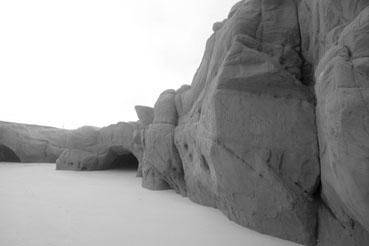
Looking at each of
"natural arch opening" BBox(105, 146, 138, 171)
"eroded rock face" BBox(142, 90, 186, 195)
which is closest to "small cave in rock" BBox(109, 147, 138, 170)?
"natural arch opening" BBox(105, 146, 138, 171)

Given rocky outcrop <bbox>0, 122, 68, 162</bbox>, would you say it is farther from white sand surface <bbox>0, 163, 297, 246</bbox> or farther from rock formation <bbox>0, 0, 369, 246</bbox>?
rock formation <bbox>0, 0, 369, 246</bbox>

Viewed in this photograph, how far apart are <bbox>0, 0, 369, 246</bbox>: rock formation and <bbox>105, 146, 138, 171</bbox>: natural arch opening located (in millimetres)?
6869

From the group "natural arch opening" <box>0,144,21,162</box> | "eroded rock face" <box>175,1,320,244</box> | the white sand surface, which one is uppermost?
"eroded rock face" <box>175,1,320,244</box>

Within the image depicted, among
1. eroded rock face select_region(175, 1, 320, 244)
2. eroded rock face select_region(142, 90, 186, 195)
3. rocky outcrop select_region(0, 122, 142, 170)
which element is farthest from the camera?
rocky outcrop select_region(0, 122, 142, 170)

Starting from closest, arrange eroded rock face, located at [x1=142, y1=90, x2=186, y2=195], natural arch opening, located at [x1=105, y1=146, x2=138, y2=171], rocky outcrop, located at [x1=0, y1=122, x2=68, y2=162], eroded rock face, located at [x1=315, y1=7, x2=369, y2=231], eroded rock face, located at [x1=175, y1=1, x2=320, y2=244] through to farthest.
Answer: eroded rock face, located at [x1=315, y1=7, x2=369, y2=231], eroded rock face, located at [x1=175, y1=1, x2=320, y2=244], eroded rock face, located at [x1=142, y1=90, x2=186, y2=195], natural arch opening, located at [x1=105, y1=146, x2=138, y2=171], rocky outcrop, located at [x1=0, y1=122, x2=68, y2=162]

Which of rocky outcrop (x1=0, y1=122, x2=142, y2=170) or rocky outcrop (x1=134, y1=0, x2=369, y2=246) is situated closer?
rocky outcrop (x1=134, y1=0, x2=369, y2=246)

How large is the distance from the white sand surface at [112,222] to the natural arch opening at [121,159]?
5.49 metres

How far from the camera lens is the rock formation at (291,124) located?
225 centimetres

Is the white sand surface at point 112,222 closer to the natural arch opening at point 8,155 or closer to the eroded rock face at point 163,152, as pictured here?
the eroded rock face at point 163,152

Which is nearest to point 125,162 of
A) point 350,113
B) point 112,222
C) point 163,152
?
point 163,152

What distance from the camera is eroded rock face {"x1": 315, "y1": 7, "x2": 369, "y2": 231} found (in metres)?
2.08

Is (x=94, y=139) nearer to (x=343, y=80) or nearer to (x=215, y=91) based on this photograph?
(x=215, y=91)

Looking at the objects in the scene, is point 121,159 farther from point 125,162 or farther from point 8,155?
point 8,155

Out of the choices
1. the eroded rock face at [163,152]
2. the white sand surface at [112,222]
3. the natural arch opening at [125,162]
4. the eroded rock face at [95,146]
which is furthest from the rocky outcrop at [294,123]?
the natural arch opening at [125,162]
